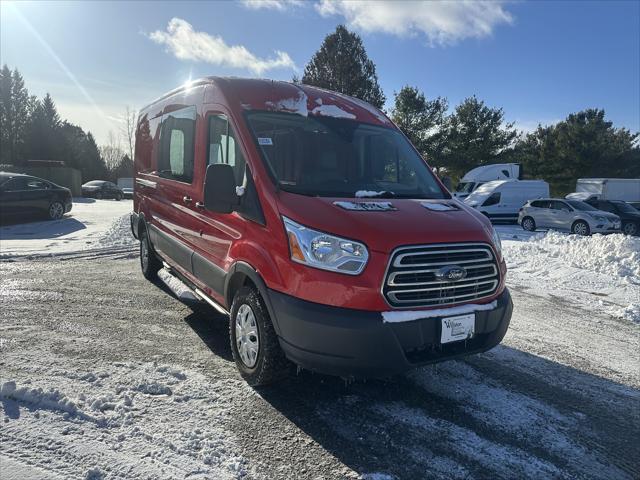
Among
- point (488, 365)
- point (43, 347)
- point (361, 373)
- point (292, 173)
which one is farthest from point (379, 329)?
point (43, 347)

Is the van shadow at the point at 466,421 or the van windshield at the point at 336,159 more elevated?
the van windshield at the point at 336,159

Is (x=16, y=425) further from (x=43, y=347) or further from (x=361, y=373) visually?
(x=361, y=373)

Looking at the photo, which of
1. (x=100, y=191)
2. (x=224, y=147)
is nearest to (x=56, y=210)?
(x=224, y=147)

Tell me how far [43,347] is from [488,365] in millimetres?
4271

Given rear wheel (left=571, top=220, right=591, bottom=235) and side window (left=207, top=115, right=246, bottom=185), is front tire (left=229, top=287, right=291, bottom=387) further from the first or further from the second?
rear wheel (left=571, top=220, right=591, bottom=235)

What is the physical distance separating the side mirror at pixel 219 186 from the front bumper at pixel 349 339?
89 cm

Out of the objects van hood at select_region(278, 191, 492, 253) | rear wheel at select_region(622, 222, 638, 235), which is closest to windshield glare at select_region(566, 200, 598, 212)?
rear wheel at select_region(622, 222, 638, 235)

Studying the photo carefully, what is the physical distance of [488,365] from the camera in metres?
4.36

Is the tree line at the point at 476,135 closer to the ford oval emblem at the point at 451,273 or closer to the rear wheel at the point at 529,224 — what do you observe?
the rear wheel at the point at 529,224

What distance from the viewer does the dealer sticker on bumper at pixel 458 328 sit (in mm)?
3180

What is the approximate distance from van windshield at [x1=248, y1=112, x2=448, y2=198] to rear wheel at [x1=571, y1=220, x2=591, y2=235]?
17447 millimetres

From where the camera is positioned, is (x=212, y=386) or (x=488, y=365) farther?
(x=488, y=365)

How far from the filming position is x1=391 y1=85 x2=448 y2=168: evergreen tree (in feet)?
122

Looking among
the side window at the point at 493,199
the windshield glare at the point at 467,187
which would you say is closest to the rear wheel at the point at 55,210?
the side window at the point at 493,199
